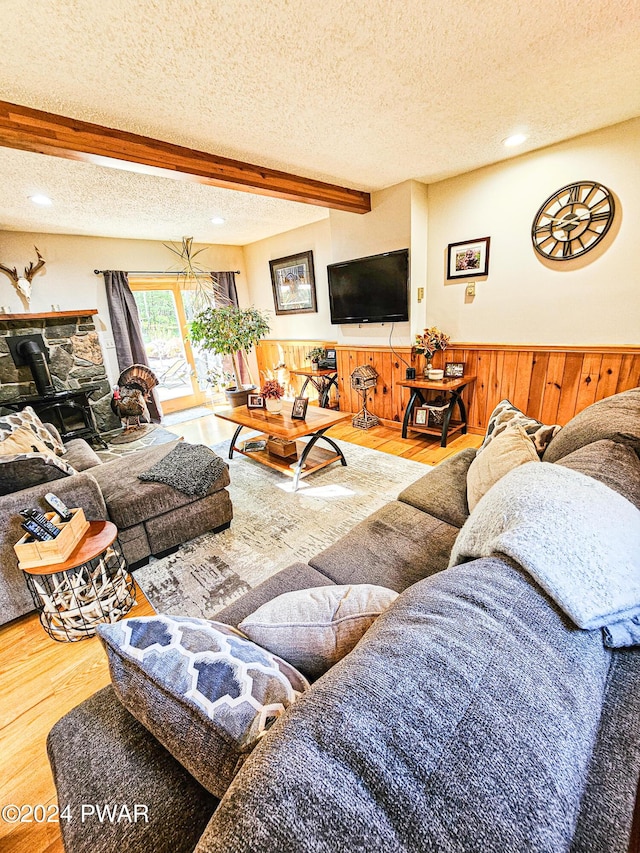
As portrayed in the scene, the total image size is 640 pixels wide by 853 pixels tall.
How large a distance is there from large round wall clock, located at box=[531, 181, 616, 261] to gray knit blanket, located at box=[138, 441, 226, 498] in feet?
10.3

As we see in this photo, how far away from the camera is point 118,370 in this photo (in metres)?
4.75

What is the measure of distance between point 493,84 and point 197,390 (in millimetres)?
5150

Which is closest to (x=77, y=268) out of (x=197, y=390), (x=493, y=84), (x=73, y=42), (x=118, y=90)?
(x=197, y=390)

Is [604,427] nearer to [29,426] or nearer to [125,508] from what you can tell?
[125,508]

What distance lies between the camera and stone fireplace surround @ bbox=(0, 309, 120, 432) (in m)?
3.86

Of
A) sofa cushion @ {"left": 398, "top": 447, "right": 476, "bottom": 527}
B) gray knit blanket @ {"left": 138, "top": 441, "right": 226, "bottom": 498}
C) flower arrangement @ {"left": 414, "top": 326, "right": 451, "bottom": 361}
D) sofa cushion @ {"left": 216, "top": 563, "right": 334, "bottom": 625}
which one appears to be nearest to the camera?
sofa cushion @ {"left": 216, "top": 563, "right": 334, "bottom": 625}

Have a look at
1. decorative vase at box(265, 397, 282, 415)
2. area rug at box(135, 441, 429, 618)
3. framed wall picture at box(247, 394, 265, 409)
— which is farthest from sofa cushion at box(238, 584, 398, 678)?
framed wall picture at box(247, 394, 265, 409)

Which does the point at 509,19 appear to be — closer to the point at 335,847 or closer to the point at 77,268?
the point at 335,847

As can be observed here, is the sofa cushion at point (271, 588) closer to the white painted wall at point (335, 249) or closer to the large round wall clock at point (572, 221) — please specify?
the white painted wall at point (335, 249)

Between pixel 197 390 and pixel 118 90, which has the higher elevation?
pixel 118 90

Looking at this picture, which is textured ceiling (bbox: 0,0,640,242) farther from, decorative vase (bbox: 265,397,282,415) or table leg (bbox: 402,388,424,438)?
table leg (bbox: 402,388,424,438)

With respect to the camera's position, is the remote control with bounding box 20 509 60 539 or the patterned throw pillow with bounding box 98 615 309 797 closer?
the patterned throw pillow with bounding box 98 615 309 797

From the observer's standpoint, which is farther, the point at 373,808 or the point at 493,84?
the point at 493,84

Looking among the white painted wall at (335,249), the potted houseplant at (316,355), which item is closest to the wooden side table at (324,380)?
the potted houseplant at (316,355)
